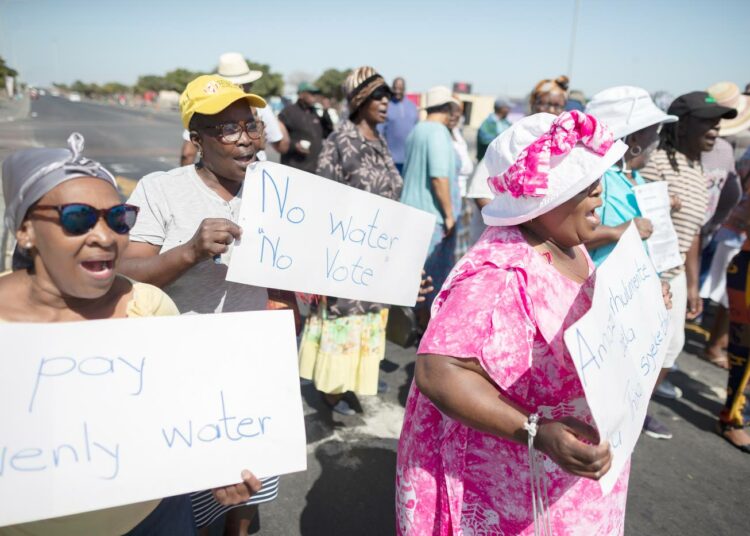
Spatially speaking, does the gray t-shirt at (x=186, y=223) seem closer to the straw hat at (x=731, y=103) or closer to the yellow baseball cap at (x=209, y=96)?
the yellow baseball cap at (x=209, y=96)

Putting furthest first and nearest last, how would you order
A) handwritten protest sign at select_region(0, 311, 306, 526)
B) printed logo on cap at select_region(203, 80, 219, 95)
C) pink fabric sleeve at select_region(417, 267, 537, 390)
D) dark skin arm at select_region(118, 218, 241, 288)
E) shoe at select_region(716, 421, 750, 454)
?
1. shoe at select_region(716, 421, 750, 454)
2. printed logo on cap at select_region(203, 80, 219, 95)
3. dark skin arm at select_region(118, 218, 241, 288)
4. pink fabric sleeve at select_region(417, 267, 537, 390)
5. handwritten protest sign at select_region(0, 311, 306, 526)

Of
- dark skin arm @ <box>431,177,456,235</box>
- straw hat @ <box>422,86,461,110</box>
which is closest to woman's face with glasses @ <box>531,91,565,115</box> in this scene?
straw hat @ <box>422,86,461,110</box>

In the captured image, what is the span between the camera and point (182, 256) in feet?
5.42

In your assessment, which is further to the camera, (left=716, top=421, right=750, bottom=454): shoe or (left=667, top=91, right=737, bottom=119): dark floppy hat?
(left=716, top=421, right=750, bottom=454): shoe

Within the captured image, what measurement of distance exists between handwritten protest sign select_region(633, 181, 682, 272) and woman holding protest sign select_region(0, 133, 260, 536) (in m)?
2.24

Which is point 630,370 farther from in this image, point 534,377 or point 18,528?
point 18,528

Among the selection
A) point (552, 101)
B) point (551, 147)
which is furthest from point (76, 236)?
point (552, 101)

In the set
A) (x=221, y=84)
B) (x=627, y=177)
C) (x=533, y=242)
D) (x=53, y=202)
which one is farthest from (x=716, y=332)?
(x=53, y=202)

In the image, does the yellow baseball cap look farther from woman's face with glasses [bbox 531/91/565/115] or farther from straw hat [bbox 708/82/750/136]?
straw hat [bbox 708/82/750/136]

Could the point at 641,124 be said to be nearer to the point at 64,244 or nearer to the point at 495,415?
the point at 495,415

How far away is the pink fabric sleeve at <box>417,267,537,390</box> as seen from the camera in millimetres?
1295

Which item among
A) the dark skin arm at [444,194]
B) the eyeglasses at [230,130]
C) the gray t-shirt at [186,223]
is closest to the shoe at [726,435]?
the dark skin arm at [444,194]

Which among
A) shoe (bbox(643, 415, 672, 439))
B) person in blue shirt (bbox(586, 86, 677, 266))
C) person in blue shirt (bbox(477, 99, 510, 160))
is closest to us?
person in blue shirt (bbox(586, 86, 677, 266))

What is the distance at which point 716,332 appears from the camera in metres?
4.82
